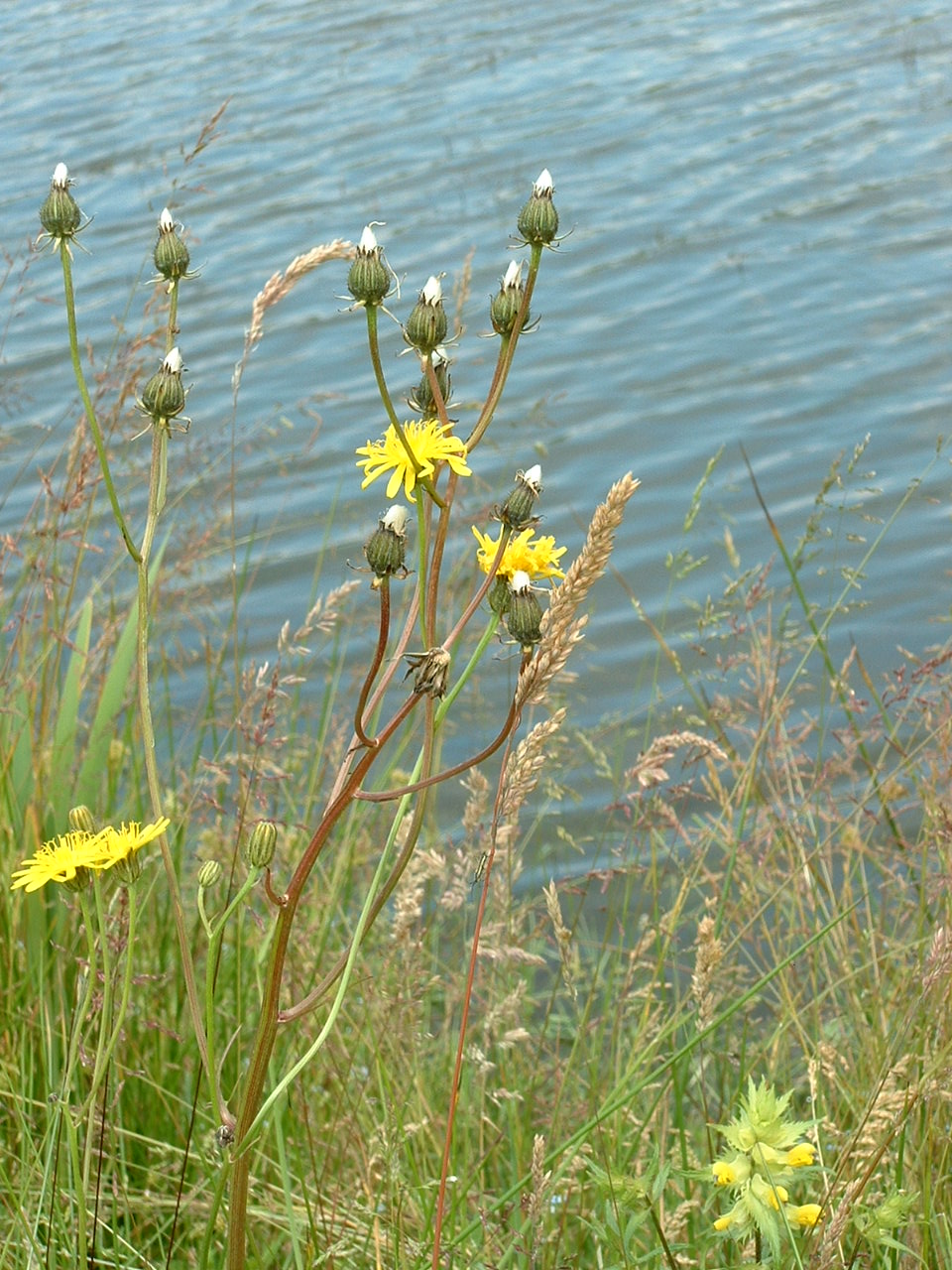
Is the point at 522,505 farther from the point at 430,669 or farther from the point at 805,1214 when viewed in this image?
the point at 805,1214

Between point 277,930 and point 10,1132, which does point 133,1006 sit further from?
point 277,930

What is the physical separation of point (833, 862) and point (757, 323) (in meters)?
3.53

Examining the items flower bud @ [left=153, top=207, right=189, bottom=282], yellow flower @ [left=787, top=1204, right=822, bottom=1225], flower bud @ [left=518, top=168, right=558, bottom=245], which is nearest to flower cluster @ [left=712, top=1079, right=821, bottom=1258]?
yellow flower @ [left=787, top=1204, right=822, bottom=1225]

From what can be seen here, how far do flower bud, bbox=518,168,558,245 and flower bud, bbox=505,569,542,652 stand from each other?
0.32m

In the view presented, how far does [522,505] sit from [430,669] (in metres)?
0.19

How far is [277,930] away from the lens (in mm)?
1370

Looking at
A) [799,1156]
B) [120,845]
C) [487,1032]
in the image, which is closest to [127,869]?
[120,845]

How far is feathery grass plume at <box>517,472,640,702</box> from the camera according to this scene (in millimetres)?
1460

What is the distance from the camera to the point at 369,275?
138 cm

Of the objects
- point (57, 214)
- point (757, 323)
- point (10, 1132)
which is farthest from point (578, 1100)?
point (757, 323)

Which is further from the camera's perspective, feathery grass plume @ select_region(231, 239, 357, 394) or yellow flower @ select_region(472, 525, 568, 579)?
feathery grass plume @ select_region(231, 239, 357, 394)

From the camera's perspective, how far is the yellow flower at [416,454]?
133cm

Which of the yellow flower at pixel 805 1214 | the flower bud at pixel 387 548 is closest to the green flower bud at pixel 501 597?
the flower bud at pixel 387 548

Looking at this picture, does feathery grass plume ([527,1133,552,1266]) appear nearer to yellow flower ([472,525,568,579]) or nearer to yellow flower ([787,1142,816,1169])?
yellow flower ([787,1142,816,1169])
